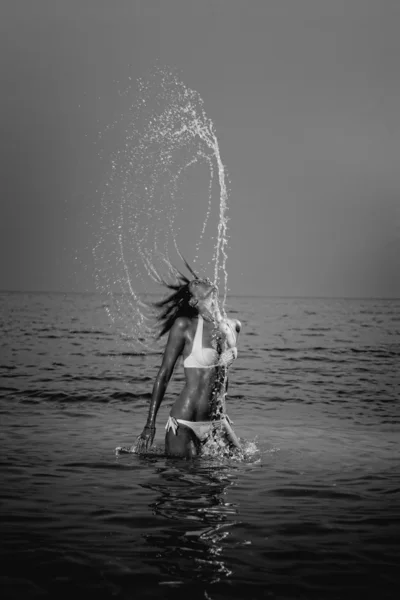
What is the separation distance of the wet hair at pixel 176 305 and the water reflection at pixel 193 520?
5.87 feet

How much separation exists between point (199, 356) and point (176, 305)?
87cm

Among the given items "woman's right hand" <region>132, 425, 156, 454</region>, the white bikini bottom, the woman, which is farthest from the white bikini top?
"woman's right hand" <region>132, 425, 156, 454</region>

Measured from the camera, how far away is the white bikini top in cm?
771

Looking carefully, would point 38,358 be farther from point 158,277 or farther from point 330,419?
point 158,277

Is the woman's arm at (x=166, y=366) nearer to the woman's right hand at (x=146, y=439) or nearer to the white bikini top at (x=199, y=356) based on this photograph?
the woman's right hand at (x=146, y=439)

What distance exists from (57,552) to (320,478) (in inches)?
147

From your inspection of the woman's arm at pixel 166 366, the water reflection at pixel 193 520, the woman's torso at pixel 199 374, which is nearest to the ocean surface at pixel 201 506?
the water reflection at pixel 193 520

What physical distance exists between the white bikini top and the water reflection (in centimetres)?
119

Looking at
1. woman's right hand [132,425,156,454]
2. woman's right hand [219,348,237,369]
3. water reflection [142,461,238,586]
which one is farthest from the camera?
woman's right hand [219,348,237,369]

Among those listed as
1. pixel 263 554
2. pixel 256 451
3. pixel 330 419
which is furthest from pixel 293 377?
pixel 263 554

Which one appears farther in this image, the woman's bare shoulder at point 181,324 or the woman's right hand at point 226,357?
the woman's right hand at point 226,357

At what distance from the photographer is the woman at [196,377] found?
7664 millimetres

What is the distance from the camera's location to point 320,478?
7613 mm

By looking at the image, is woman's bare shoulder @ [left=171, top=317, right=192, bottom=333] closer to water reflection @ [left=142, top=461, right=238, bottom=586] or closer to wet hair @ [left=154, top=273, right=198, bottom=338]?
wet hair @ [left=154, top=273, right=198, bottom=338]
